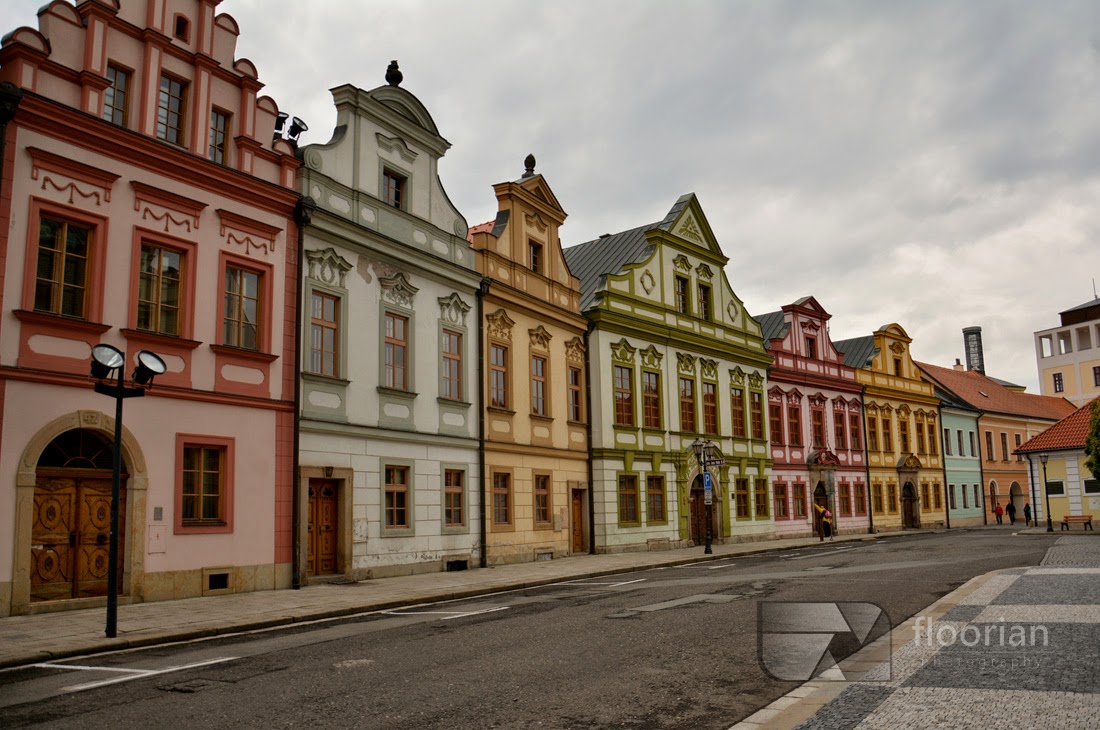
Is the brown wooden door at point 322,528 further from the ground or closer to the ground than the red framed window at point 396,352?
closer to the ground

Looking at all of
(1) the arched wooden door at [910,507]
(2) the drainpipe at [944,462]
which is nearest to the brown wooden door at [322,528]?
(1) the arched wooden door at [910,507]

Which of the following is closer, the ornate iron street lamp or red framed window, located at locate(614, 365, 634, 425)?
the ornate iron street lamp

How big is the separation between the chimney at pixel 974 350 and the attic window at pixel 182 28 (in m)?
78.0

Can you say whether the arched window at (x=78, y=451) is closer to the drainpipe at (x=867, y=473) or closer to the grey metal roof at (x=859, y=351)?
the drainpipe at (x=867, y=473)

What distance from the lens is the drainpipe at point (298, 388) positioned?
59.9ft

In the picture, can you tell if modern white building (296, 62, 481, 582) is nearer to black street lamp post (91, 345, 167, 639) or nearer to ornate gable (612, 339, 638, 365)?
black street lamp post (91, 345, 167, 639)

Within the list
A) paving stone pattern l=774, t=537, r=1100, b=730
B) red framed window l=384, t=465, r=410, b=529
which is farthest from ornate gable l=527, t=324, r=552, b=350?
paving stone pattern l=774, t=537, r=1100, b=730

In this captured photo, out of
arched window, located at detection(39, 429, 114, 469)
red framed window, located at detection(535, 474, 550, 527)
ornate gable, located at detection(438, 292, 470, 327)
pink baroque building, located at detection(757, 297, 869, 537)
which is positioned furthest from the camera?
pink baroque building, located at detection(757, 297, 869, 537)

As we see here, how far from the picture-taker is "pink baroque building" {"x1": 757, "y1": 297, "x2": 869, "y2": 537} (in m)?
41.2

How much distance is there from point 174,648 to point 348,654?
2.68 meters

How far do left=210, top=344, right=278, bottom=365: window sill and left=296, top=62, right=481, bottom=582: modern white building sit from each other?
1.02m

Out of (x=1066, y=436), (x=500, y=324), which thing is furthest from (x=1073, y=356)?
(x=500, y=324)

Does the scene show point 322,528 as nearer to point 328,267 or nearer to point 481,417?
point 328,267

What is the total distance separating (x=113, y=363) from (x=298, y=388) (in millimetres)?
7060
